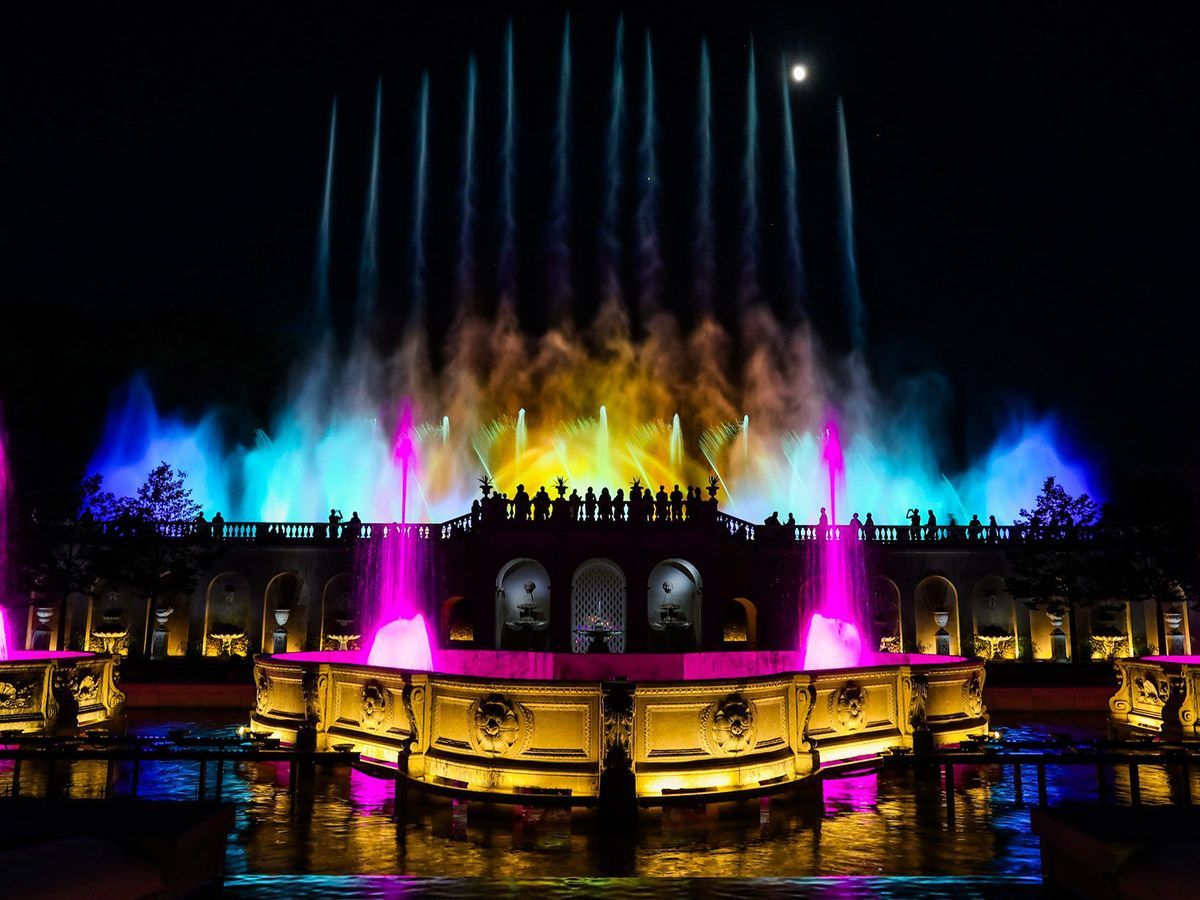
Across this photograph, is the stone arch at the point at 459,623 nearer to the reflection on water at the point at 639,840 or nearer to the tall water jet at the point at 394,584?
the tall water jet at the point at 394,584

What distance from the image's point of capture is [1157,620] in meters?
34.4

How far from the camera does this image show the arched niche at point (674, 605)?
34.1 m

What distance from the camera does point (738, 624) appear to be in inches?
1409

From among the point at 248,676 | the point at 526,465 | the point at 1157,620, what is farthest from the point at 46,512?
the point at 1157,620

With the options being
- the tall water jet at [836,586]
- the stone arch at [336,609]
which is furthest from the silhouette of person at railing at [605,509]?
the stone arch at [336,609]

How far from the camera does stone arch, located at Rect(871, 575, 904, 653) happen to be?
1365 inches

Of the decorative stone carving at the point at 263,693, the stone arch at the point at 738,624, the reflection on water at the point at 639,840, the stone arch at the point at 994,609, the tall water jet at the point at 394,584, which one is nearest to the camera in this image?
the reflection on water at the point at 639,840

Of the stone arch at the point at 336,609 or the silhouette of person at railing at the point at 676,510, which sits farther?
the stone arch at the point at 336,609

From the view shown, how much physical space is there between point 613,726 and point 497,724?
4.91 ft

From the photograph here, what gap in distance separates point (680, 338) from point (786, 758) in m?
45.4

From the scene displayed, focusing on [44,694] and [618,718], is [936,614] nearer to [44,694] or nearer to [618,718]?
[618,718]

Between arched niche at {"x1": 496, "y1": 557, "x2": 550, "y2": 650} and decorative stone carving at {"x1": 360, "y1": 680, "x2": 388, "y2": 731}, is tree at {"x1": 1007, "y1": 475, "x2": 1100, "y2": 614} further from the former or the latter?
decorative stone carving at {"x1": 360, "y1": 680, "x2": 388, "y2": 731}

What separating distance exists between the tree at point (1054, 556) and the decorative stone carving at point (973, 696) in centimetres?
1955

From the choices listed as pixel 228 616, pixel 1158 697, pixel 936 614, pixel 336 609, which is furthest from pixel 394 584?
pixel 1158 697
